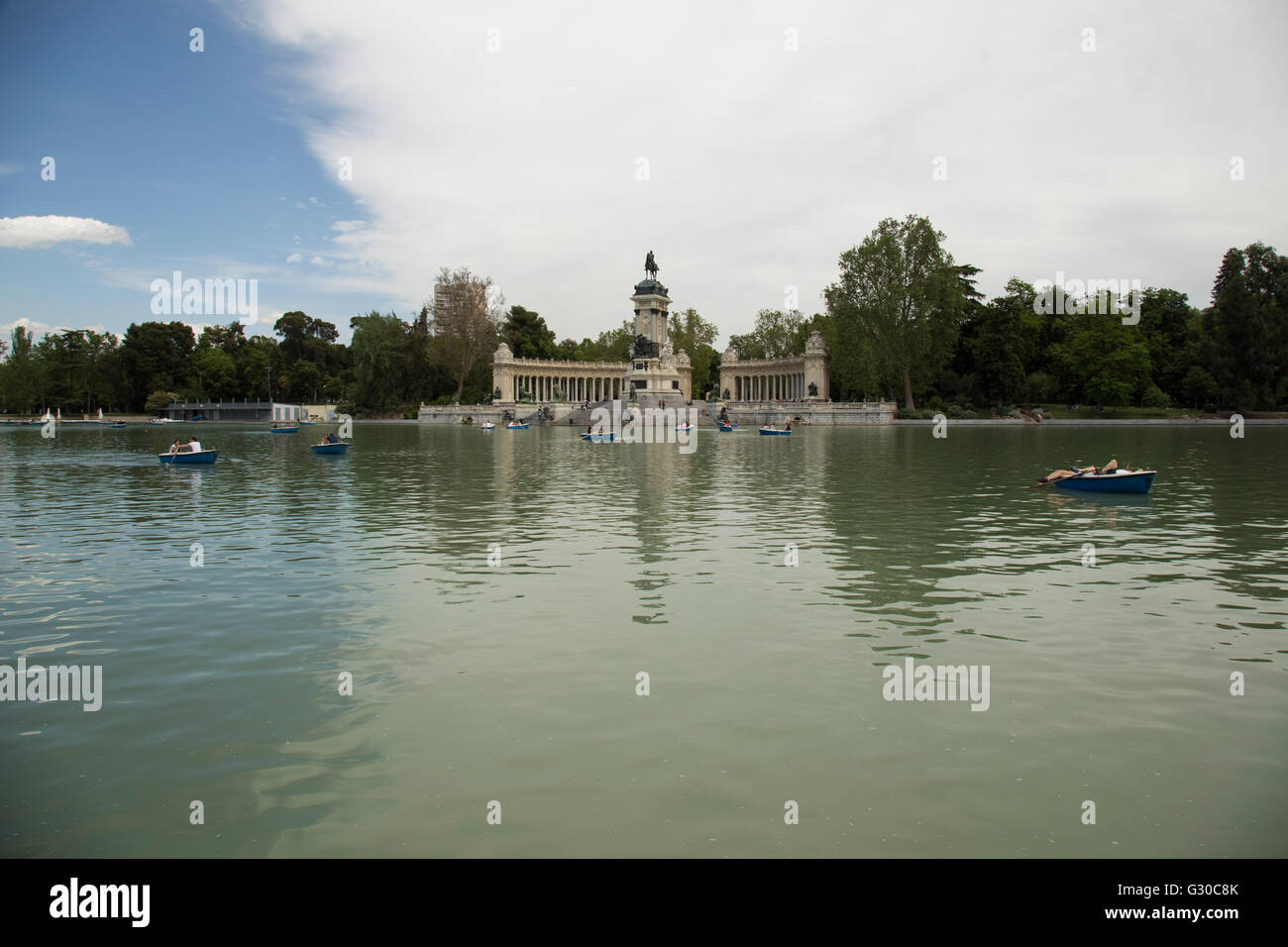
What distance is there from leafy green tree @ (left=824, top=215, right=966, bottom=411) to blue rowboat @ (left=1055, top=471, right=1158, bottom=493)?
72296mm

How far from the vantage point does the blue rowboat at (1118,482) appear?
25656 mm

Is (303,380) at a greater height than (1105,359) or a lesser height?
greater

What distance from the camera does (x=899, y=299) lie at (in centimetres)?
9562

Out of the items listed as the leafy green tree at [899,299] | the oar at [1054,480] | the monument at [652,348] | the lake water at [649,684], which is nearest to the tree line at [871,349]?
the leafy green tree at [899,299]

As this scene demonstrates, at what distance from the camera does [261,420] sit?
432 ft

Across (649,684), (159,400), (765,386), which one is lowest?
(649,684)

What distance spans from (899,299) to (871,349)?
630 cm

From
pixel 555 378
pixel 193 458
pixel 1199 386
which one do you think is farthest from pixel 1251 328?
pixel 193 458

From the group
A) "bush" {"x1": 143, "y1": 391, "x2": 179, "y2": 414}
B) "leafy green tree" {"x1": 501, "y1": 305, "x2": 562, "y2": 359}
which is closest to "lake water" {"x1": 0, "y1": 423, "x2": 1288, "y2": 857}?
"leafy green tree" {"x1": 501, "y1": 305, "x2": 562, "y2": 359}

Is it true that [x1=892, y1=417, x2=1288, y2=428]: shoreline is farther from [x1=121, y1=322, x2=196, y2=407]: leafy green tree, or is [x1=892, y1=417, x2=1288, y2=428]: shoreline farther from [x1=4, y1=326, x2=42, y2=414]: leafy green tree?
[x1=4, y1=326, x2=42, y2=414]: leafy green tree

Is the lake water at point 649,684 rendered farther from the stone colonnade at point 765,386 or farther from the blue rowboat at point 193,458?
the stone colonnade at point 765,386

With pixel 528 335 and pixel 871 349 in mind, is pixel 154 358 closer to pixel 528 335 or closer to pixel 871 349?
pixel 528 335

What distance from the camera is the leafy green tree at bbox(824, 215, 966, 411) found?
9531 cm
